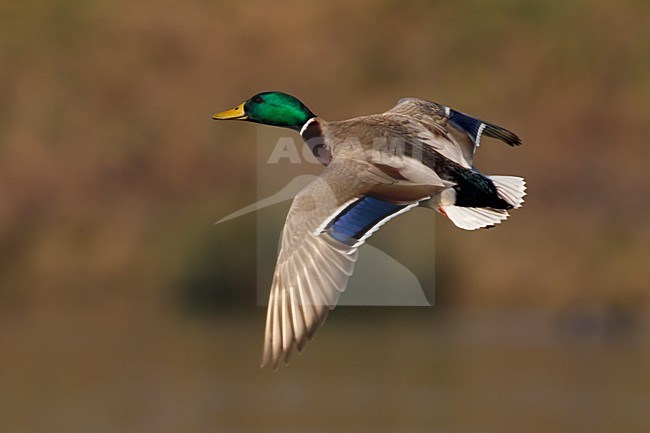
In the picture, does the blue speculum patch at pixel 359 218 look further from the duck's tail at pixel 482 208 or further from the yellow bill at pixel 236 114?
the yellow bill at pixel 236 114

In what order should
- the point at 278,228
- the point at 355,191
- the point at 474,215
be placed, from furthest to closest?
the point at 278,228
the point at 474,215
the point at 355,191

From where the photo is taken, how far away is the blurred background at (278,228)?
35.7ft

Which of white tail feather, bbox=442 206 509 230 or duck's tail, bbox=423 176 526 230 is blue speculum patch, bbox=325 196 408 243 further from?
white tail feather, bbox=442 206 509 230

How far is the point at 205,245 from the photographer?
13.0 metres

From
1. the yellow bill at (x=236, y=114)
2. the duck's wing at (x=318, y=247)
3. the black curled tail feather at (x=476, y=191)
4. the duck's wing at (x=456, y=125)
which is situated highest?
the yellow bill at (x=236, y=114)

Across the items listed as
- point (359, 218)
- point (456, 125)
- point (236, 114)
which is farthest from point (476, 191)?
point (236, 114)

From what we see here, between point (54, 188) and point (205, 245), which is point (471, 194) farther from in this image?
point (54, 188)

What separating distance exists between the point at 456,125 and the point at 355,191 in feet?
3.77

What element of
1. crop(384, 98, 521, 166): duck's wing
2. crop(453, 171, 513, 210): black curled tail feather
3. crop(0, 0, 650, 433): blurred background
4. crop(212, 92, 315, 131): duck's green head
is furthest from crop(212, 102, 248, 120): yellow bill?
crop(0, 0, 650, 433): blurred background

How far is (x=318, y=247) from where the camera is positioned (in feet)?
20.4

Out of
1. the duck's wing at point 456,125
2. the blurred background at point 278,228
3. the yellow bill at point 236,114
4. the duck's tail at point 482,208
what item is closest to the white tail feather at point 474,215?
the duck's tail at point 482,208

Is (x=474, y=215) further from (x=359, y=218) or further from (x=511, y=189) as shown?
(x=359, y=218)

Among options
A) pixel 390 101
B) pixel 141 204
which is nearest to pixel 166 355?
pixel 141 204

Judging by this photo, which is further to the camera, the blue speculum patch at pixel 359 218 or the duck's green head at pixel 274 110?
the duck's green head at pixel 274 110
